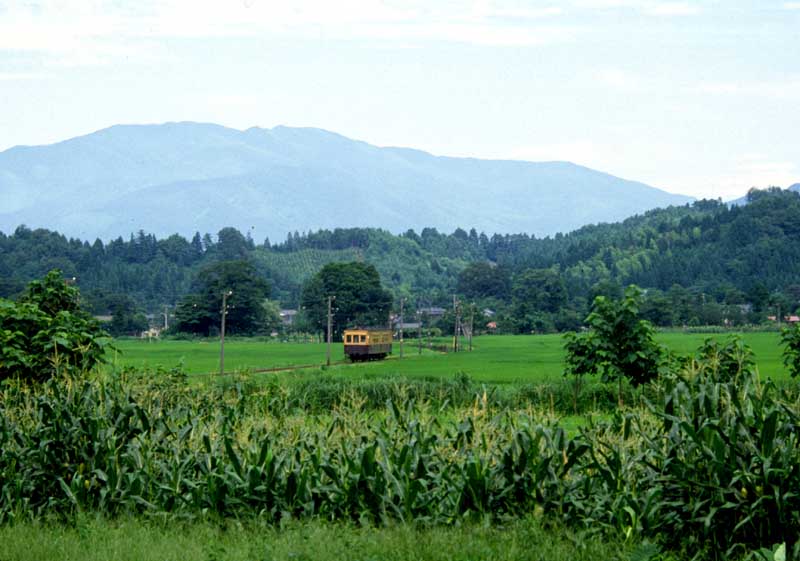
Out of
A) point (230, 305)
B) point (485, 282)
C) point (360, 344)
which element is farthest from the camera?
point (485, 282)

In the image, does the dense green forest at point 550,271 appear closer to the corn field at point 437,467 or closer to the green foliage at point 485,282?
the green foliage at point 485,282

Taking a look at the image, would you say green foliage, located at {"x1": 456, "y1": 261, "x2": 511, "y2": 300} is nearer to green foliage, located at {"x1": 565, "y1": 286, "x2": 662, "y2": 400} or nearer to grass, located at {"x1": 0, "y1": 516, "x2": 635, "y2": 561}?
green foliage, located at {"x1": 565, "y1": 286, "x2": 662, "y2": 400}

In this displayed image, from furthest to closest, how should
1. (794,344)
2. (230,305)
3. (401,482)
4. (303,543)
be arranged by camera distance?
(230,305)
(794,344)
(401,482)
(303,543)

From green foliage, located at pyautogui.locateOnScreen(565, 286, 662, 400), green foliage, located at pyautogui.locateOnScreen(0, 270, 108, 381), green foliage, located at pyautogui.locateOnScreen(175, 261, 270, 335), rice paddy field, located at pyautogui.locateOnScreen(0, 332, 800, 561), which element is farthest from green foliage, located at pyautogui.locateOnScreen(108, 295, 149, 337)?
rice paddy field, located at pyautogui.locateOnScreen(0, 332, 800, 561)

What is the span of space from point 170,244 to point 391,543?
164 m

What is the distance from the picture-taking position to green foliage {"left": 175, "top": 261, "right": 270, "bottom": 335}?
103 meters

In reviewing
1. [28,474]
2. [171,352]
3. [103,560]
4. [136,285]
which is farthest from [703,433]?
[136,285]

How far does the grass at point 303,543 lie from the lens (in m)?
12.3

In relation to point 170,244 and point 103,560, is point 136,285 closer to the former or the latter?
point 170,244

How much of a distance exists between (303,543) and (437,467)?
2944 mm

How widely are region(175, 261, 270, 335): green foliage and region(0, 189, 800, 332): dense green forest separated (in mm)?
10272

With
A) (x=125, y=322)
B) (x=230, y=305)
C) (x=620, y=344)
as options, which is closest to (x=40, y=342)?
(x=620, y=344)

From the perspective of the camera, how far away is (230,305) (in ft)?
343

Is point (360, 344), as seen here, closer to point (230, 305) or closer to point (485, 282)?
point (230, 305)
